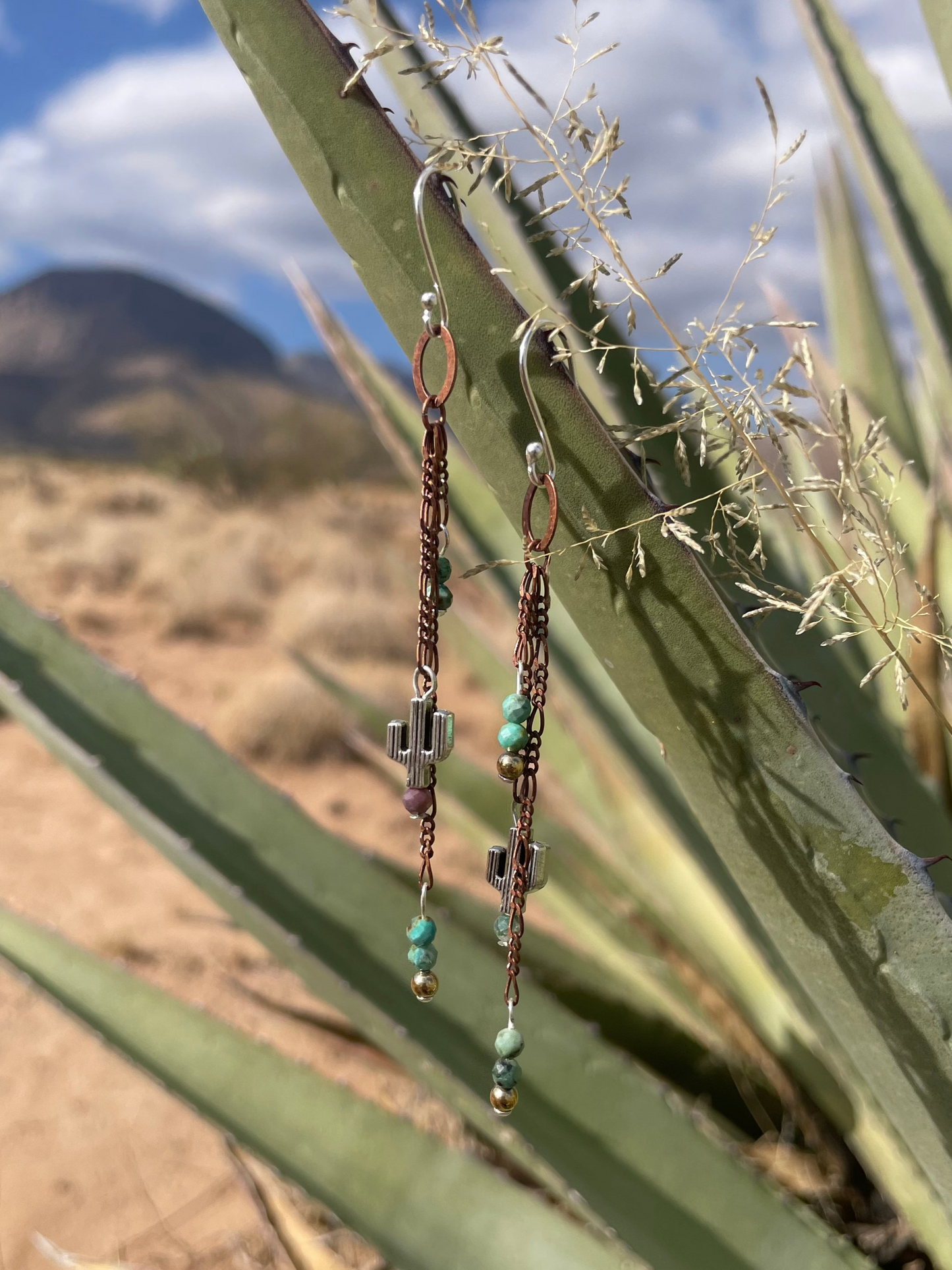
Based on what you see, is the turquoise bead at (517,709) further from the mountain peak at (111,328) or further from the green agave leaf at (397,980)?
the mountain peak at (111,328)

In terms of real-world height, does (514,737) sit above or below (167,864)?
above

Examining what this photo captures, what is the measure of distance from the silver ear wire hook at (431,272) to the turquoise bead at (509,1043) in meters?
0.37

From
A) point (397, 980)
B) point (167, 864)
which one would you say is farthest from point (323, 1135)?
point (167, 864)

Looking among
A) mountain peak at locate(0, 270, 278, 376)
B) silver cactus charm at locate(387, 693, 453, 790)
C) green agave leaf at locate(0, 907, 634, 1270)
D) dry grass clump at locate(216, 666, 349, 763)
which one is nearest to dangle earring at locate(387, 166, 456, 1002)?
silver cactus charm at locate(387, 693, 453, 790)

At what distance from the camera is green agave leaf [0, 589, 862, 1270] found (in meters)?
0.75

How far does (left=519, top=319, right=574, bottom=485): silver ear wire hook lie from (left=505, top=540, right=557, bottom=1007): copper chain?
0.05 metres

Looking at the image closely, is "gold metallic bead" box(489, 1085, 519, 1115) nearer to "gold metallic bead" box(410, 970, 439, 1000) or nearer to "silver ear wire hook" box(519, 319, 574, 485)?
"gold metallic bead" box(410, 970, 439, 1000)

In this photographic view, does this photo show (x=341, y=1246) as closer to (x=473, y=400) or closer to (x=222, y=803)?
(x=222, y=803)

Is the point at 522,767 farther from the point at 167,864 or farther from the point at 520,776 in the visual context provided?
the point at 167,864

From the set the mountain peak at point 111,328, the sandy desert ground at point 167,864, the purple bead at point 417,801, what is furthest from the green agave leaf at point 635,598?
the mountain peak at point 111,328

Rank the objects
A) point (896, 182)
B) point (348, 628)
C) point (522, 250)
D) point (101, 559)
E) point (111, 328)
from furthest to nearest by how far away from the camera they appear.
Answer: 1. point (111, 328)
2. point (101, 559)
3. point (348, 628)
4. point (896, 182)
5. point (522, 250)

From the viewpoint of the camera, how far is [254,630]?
609 cm

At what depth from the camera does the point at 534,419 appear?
1.35ft

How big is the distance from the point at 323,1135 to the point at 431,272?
0.74 m
